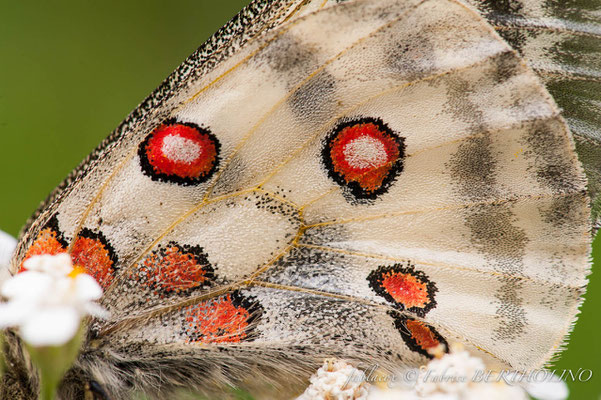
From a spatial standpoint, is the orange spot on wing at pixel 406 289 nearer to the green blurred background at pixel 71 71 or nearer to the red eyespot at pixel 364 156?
the red eyespot at pixel 364 156

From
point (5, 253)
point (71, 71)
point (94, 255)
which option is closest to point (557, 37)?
point (94, 255)

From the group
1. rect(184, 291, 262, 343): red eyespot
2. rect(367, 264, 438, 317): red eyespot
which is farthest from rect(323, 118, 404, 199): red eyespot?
rect(184, 291, 262, 343): red eyespot

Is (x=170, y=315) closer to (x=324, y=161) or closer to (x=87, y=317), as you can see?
(x=87, y=317)

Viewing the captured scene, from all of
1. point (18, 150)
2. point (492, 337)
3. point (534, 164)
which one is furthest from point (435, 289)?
point (18, 150)

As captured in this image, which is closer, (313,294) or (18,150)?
(313,294)

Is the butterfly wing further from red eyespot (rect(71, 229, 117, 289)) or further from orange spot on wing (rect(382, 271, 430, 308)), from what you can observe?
red eyespot (rect(71, 229, 117, 289))

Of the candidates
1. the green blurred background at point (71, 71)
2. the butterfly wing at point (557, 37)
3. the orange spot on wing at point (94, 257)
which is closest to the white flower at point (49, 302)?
the orange spot on wing at point (94, 257)
